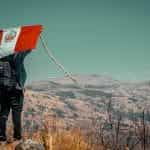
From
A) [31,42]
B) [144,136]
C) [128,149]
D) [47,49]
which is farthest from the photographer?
[47,49]

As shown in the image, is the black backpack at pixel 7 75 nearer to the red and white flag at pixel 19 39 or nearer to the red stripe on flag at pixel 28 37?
the red and white flag at pixel 19 39

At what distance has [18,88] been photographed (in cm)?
746

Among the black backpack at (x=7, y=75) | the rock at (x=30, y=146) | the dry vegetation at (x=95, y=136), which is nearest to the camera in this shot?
the dry vegetation at (x=95, y=136)

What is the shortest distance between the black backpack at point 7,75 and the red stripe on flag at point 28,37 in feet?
1.13

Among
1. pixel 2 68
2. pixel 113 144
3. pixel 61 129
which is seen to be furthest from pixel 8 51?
pixel 113 144

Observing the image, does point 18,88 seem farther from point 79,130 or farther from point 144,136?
point 144,136

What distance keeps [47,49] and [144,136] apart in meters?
3.72

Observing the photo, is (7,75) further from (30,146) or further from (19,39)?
(30,146)

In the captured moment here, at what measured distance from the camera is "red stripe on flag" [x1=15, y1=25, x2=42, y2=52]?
24.3 ft

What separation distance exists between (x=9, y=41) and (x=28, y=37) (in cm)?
43

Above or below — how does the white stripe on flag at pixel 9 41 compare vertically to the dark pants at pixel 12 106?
above

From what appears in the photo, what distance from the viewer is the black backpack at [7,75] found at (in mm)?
7402

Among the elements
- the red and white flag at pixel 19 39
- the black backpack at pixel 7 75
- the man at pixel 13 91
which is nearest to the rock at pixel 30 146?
the man at pixel 13 91

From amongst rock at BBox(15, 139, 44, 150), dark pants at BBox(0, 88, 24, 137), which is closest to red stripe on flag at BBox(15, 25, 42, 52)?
dark pants at BBox(0, 88, 24, 137)
